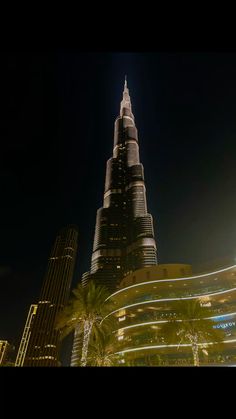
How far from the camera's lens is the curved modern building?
158ft

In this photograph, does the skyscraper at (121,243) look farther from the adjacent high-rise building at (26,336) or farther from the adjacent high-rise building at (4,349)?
the adjacent high-rise building at (4,349)

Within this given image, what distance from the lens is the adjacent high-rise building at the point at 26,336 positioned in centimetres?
16777

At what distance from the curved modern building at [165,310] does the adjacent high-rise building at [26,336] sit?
132253 millimetres

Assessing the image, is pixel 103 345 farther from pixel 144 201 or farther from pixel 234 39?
pixel 144 201

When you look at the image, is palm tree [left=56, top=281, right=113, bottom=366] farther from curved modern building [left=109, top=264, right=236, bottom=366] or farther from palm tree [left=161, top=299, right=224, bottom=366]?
curved modern building [left=109, top=264, right=236, bottom=366]

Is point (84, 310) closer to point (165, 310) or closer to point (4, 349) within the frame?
point (165, 310)

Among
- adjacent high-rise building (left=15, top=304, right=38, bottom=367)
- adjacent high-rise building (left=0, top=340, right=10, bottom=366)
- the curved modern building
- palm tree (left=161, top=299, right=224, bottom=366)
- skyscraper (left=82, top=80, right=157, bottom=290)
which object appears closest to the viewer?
palm tree (left=161, top=299, right=224, bottom=366)

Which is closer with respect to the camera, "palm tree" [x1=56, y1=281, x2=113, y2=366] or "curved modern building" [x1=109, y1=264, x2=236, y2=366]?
"palm tree" [x1=56, y1=281, x2=113, y2=366]

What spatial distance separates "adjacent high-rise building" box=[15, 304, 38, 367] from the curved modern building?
13225cm

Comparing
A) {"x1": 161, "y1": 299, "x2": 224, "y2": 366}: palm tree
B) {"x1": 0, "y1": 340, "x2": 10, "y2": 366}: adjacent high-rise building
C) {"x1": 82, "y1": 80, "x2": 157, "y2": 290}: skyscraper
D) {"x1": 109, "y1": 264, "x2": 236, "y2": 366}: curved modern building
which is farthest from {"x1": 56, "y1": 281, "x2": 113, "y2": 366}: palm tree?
{"x1": 0, "y1": 340, "x2": 10, "y2": 366}: adjacent high-rise building

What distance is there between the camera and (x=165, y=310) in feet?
175

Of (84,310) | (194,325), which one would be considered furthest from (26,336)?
(194,325)
